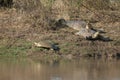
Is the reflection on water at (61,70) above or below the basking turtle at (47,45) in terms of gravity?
below

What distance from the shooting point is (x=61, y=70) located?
42.0 feet

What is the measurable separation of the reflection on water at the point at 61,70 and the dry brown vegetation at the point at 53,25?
955mm

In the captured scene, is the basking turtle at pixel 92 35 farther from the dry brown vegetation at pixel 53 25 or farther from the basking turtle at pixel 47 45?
the basking turtle at pixel 47 45

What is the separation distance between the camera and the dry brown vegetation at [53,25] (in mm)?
15375

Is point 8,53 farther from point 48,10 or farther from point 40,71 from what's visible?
point 48,10

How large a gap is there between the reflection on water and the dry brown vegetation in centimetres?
96

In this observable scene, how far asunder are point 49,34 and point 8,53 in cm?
226

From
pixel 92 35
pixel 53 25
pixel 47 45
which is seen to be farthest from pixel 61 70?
pixel 53 25

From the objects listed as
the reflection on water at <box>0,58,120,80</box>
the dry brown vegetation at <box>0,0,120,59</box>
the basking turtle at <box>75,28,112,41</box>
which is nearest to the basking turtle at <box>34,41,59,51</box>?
the dry brown vegetation at <box>0,0,120,59</box>

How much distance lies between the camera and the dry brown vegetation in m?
15.4

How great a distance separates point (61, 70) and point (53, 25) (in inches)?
194

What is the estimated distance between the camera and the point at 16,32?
55.5ft

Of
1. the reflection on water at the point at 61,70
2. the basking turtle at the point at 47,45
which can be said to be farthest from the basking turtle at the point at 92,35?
the reflection on water at the point at 61,70

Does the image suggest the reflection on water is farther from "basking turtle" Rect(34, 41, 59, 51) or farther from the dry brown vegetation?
"basking turtle" Rect(34, 41, 59, 51)
